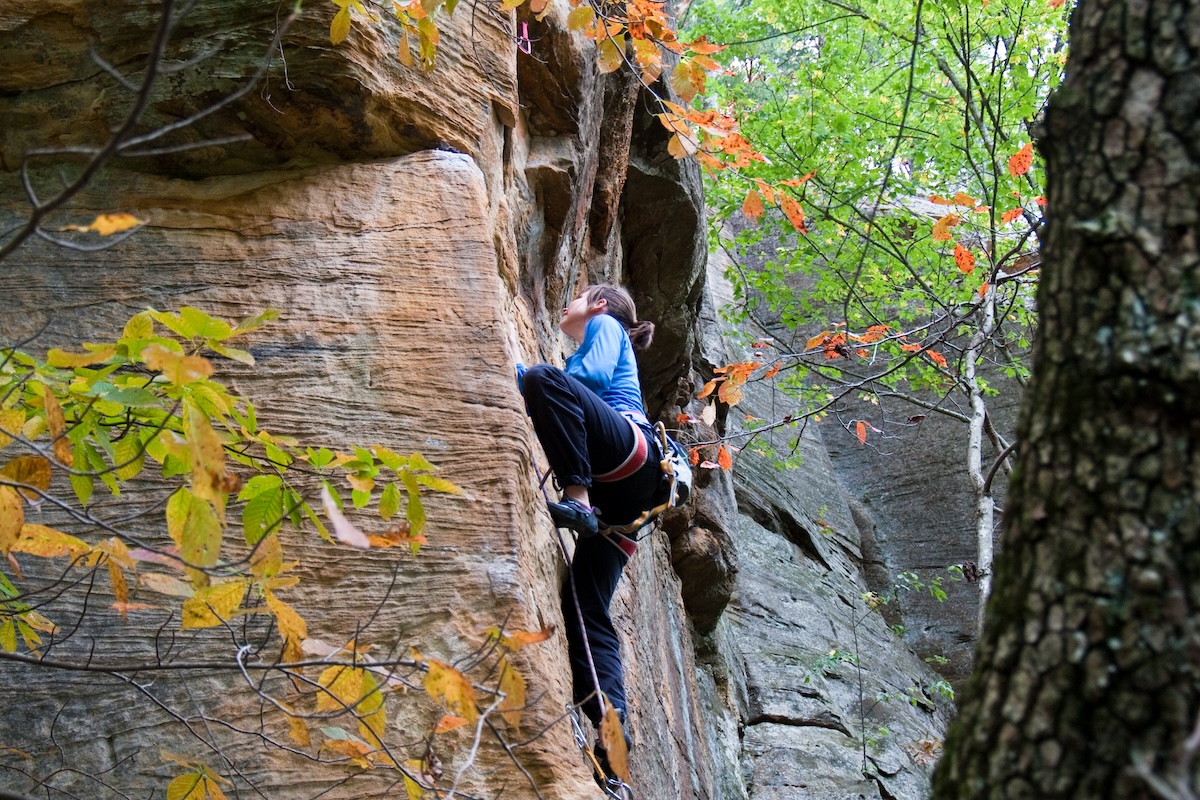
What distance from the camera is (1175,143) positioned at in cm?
172

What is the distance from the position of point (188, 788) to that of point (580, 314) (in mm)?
2860

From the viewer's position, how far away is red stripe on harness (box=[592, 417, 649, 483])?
4.71 m

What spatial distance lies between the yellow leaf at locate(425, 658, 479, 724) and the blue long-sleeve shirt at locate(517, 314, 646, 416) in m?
2.33

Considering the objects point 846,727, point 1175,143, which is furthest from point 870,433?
point 1175,143

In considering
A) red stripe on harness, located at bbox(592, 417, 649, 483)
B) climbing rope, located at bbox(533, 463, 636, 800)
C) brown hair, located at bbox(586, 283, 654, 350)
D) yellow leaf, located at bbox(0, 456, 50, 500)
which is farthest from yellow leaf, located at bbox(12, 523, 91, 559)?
brown hair, located at bbox(586, 283, 654, 350)

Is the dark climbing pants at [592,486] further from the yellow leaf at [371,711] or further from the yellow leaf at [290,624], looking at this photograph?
the yellow leaf at [290,624]

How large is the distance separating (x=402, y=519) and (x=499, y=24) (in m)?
2.78

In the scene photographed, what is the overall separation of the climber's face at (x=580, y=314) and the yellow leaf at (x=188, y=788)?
2729 mm

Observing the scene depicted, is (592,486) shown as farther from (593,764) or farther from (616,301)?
(593,764)

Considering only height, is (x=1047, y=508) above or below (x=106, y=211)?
above

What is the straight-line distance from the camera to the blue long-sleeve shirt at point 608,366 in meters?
4.91

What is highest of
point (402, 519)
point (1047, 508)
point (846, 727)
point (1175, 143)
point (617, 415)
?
point (1175, 143)

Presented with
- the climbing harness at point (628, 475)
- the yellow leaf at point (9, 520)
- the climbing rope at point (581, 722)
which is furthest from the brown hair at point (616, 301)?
the yellow leaf at point (9, 520)

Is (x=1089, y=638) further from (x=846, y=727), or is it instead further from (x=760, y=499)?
(x=760, y=499)
